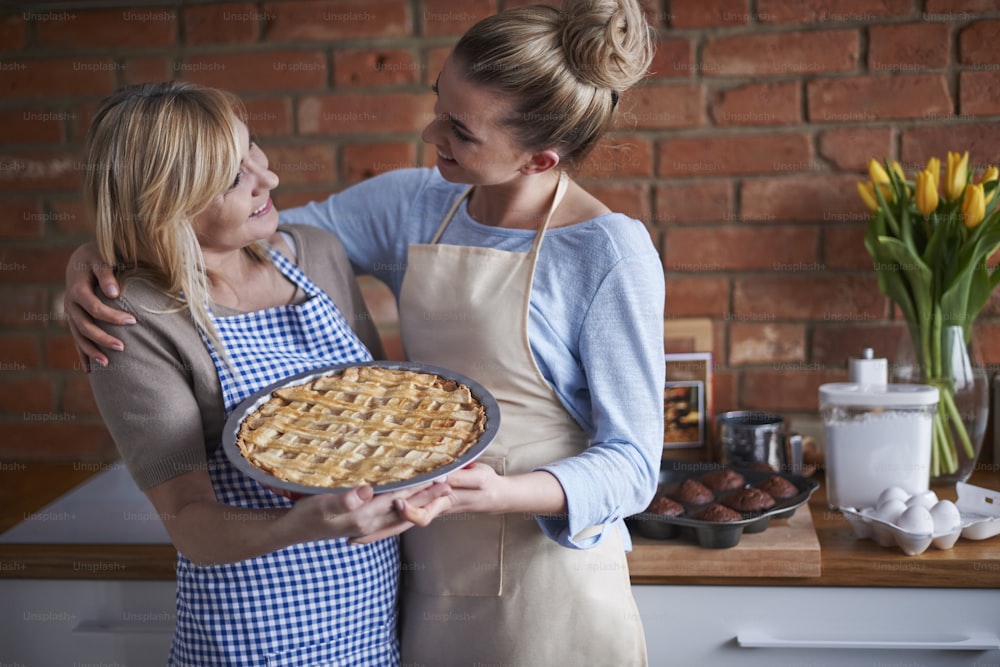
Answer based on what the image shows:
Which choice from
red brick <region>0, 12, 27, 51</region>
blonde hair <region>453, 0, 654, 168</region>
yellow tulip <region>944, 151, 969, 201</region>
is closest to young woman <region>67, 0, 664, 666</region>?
blonde hair <region>453, 0, 654, 168</region>

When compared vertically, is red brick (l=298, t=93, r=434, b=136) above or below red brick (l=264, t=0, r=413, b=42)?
below

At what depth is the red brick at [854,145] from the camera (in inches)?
75.7

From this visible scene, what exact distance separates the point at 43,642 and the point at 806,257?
1.67 m

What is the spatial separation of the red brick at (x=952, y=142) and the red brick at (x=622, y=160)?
1.71 ft

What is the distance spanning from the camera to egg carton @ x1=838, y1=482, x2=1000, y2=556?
153 centimetres

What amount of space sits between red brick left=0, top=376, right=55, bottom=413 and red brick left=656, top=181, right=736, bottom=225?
4.79 ft

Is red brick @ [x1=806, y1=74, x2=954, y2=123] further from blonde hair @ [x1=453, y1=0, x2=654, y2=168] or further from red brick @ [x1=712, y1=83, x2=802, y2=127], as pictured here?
blonde hair @ [x1=453, y1=0, x2=654, y2=168]

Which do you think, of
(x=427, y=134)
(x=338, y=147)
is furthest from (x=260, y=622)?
(x=338, y=147)

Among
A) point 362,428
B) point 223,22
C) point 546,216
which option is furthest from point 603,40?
point 223,22

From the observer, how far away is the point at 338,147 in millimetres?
2074

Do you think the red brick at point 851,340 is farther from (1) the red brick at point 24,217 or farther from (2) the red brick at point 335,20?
(1) the red brick at point 24,217

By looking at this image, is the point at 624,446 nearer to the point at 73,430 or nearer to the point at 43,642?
the point at 43,642

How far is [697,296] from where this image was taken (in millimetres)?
2023

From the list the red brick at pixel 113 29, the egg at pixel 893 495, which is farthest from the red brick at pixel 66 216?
the egg at pixel 893 495
